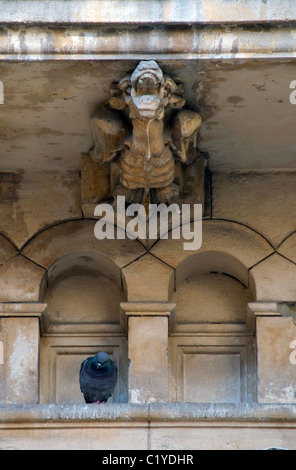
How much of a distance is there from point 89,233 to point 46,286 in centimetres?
39

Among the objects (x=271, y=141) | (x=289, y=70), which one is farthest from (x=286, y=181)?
(x=289, y=70)

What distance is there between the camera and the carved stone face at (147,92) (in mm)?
9156

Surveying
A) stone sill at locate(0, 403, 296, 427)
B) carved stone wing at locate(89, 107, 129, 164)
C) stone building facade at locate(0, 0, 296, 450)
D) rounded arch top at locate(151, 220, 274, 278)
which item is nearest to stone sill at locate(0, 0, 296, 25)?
stone building facade at locate(0, 0, 296, 450)

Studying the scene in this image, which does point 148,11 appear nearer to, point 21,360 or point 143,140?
point 143,140

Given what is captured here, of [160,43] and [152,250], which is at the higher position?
[160,43]

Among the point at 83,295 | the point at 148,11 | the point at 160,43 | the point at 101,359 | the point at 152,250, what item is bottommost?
the point at 101,359

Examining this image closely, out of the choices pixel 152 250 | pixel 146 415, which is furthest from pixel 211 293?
pixel 146 415

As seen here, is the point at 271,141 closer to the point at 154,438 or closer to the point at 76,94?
the point at 76,94

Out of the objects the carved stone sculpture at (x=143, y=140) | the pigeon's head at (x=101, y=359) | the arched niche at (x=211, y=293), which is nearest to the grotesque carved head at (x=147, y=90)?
the carved stone sculpture at (x=143, y=140)

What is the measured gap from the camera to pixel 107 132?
380 inches

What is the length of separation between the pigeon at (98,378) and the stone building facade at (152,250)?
15 centimetres

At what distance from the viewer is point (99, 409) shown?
903cm

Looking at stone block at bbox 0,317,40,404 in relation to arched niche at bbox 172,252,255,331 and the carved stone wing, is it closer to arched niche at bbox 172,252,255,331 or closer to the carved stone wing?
arched niche at bbox 172,252,255,331

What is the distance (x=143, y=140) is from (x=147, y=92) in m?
0.38
